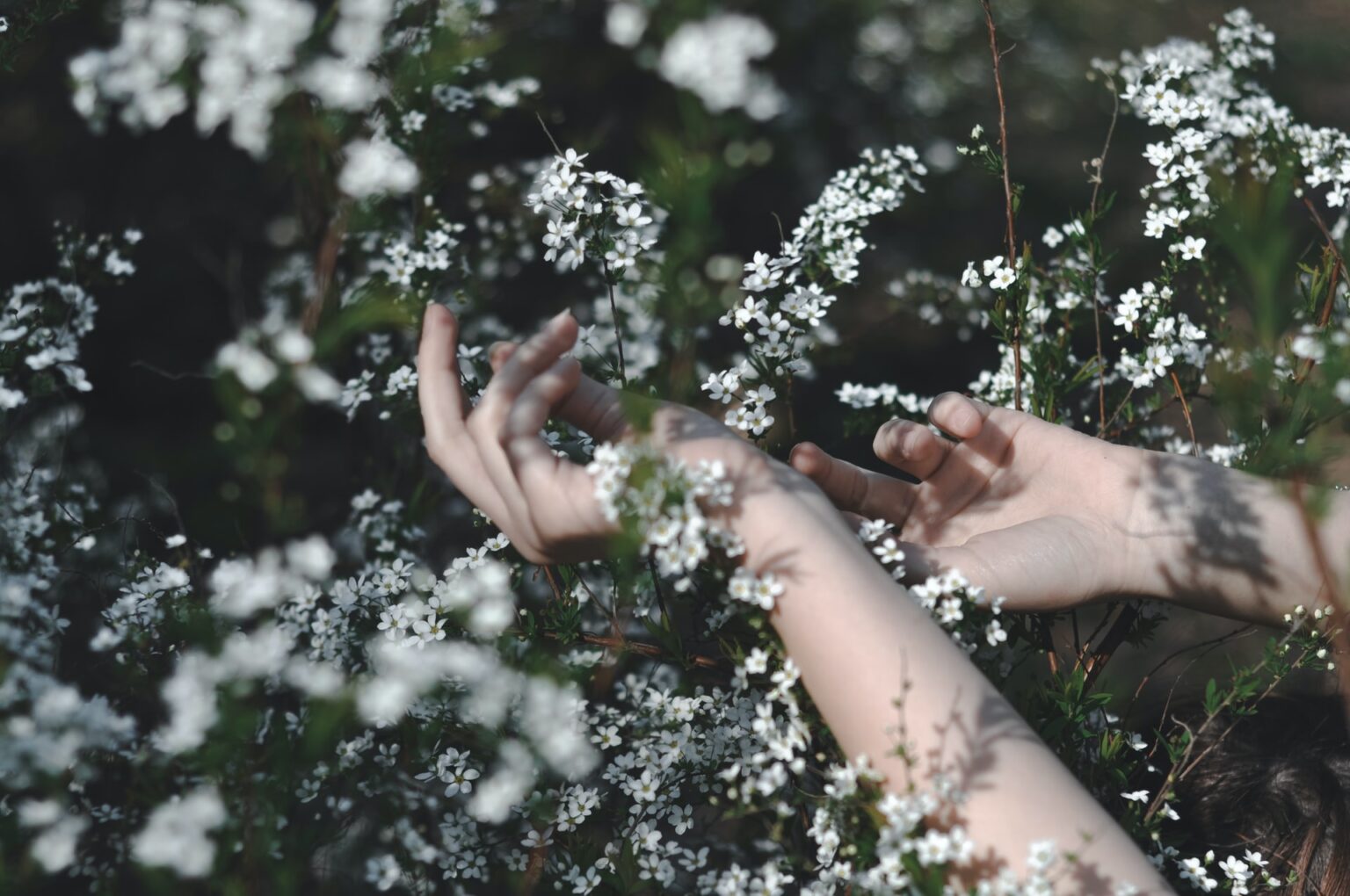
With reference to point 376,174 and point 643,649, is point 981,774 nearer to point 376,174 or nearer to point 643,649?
point 643,649

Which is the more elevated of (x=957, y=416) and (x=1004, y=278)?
(x=1004, y=278)

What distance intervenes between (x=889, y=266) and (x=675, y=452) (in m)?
4.68

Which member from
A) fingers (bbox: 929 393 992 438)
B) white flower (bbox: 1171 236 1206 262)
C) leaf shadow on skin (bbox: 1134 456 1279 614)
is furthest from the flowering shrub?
fingers (bbox: 929 393 992 438)

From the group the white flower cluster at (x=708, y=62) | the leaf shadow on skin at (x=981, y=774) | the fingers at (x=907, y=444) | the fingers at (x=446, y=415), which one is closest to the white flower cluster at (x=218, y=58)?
the white flower cluster at (x=708, y=62)

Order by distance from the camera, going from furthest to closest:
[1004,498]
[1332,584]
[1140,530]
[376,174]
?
[376,174] → [1004,498] → [1140,530] → [1332,584]

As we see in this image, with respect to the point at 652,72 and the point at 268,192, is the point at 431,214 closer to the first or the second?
the point at 268,192

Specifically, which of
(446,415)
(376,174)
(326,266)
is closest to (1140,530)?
(446,415)

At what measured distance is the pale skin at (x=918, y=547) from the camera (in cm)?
163

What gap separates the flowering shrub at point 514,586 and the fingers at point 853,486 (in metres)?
0.06

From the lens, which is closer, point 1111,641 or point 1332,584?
point 1332,584

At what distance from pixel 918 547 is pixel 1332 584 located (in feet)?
2.68

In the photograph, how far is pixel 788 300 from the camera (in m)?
2.14

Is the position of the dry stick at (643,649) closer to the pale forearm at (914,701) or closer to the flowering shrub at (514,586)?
the flowering shrub at (514,586)

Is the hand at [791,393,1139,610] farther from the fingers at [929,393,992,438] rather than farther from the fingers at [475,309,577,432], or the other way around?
the fingers at [475,309,577,432]
